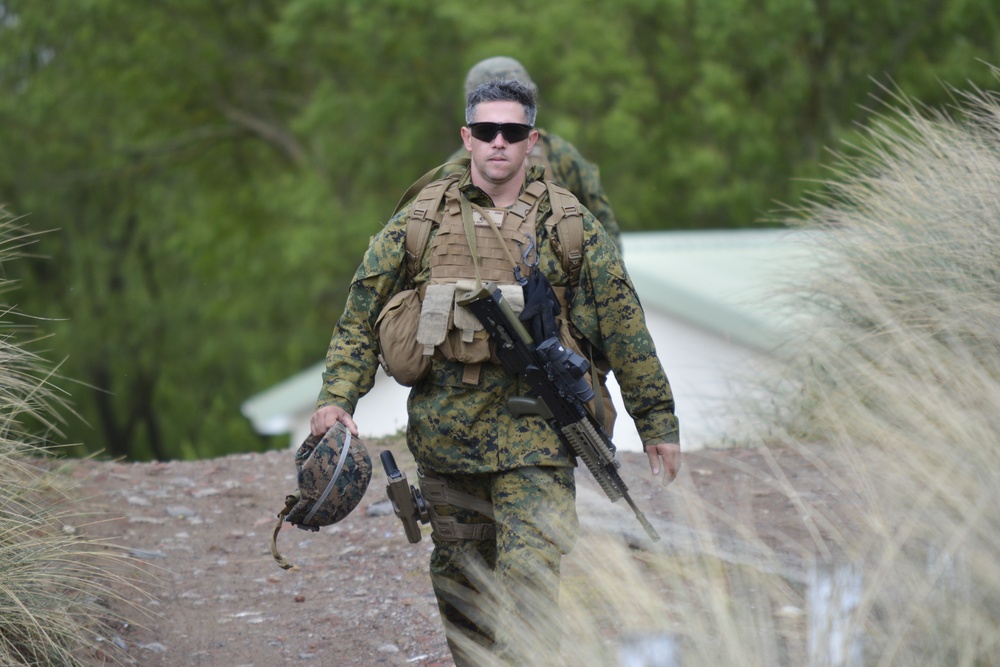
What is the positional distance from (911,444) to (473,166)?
1.59 meters

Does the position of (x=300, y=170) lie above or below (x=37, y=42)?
below

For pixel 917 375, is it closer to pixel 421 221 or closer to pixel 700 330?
pixel 421 221

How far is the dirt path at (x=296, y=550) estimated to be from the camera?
4.90 m

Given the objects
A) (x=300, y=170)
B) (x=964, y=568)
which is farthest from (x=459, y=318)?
(x=300, y=170)

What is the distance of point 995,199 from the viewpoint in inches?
209

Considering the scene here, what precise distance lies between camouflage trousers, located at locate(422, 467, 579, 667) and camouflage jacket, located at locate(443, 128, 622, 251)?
2.65 m

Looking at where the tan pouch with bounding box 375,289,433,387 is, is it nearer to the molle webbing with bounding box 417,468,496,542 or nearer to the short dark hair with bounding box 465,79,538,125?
the molle webbing with bounding box 417,468,496,542

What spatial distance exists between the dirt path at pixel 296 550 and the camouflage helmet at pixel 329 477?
0.85 meters

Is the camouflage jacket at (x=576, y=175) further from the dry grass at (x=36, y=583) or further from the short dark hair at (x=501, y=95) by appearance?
the dry grass at (x=36, y=583)

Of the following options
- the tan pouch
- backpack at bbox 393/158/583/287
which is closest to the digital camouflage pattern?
the tan pouch

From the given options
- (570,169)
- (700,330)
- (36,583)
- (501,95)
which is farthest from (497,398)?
(700,330)

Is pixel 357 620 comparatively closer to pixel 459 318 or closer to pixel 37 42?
pixel 459 318

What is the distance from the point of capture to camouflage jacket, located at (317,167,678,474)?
4.04 metres

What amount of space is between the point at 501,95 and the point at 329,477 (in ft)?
4.19
